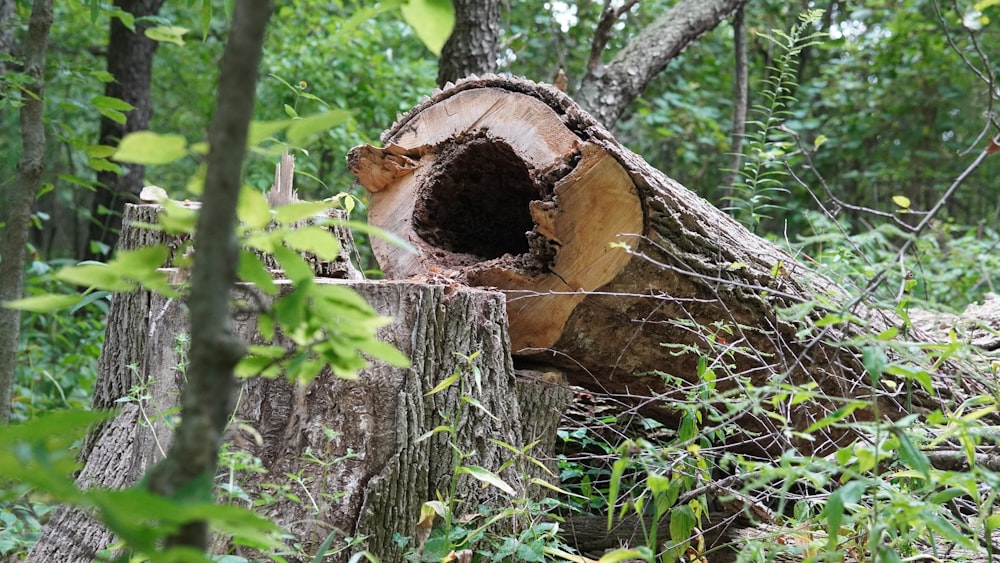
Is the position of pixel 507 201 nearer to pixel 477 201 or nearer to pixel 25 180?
pixel 477 201

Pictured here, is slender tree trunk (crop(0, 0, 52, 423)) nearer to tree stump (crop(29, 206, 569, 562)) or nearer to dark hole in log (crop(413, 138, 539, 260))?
tree stump (crop(29, 206, 569, 562))

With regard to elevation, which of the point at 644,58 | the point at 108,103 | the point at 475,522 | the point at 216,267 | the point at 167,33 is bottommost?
the point at 475,522

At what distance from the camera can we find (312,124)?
866 millimetres

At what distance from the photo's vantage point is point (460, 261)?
2816mm

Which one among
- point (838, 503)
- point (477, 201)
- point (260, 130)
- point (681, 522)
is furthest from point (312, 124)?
point (477, 201)

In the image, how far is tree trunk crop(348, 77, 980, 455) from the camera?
2471mm

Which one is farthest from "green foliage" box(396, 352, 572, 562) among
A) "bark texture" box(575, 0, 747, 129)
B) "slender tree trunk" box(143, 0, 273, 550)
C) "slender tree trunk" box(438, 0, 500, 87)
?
"bark texture" box(575, 0, 747, 129)

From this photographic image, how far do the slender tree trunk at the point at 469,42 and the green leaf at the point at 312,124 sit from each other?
3643 millimetres

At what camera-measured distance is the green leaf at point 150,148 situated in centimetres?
84

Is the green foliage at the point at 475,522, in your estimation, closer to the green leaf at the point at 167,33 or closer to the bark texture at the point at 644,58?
the green leaf at the point at 167,33

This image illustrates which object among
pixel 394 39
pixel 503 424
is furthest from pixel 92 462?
pixel 394 39

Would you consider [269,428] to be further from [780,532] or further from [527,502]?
[780,532]

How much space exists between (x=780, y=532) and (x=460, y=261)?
1444mm

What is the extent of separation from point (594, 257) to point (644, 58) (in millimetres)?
2704
